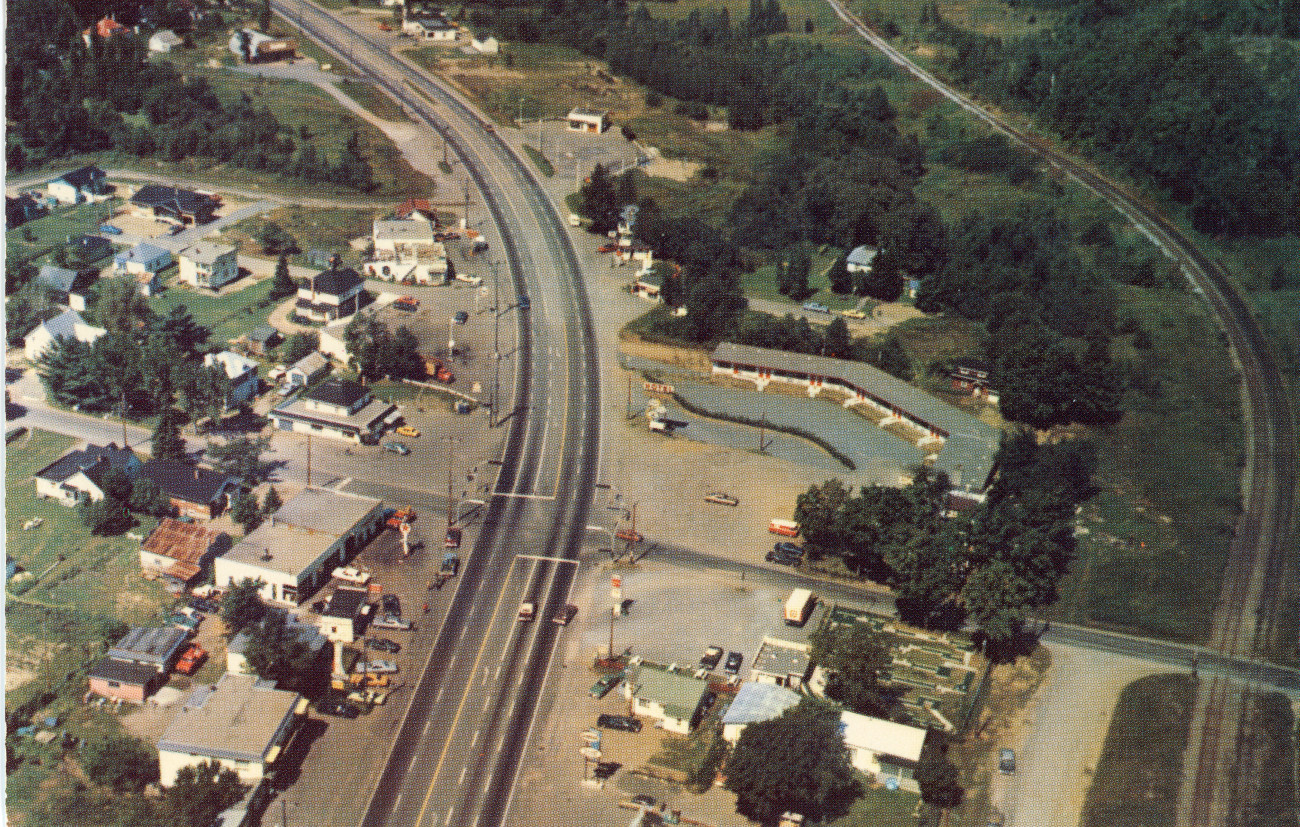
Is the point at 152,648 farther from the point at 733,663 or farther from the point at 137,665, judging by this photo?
the point at 733,663

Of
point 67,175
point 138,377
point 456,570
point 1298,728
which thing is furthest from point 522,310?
point 1298,728

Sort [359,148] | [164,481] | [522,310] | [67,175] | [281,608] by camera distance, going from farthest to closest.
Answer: [359,148]
[67,175]
[522,310]
[164,481]
[281,608]

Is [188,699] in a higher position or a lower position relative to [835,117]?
lower

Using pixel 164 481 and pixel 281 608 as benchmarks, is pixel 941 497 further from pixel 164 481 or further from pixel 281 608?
pixel 164 481

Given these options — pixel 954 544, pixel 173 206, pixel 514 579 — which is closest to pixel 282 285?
pixel 173 206

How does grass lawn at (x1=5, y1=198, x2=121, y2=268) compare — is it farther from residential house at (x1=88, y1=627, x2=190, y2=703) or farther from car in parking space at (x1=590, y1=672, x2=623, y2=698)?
car in parking space at (x1=590, y1=672, x2=623, y2=698)

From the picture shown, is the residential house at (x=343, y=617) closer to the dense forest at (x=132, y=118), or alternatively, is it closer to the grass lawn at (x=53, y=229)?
the grass lawn at (x=53, y=229)

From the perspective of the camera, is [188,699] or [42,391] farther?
[42,391]
